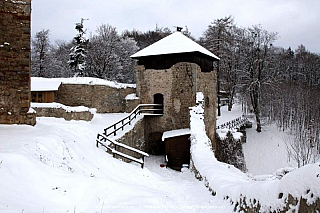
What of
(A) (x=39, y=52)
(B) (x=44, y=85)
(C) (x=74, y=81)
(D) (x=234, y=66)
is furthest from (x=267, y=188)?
(A) (x=39, y=52)

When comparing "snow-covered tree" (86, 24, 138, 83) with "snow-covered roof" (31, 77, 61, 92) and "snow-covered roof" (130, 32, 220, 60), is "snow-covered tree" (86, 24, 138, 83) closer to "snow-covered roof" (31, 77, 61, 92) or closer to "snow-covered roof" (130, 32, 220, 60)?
"snow-covered roof" (31, 77, 61, 92)

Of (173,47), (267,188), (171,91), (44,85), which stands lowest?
(267,188)

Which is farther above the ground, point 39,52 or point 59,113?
point 39,52

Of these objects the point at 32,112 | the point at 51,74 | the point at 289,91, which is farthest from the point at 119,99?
the point at 289,91

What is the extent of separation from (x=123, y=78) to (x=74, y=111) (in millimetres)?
16497

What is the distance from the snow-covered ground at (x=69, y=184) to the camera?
4.01 m

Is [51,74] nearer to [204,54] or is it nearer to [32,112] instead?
[204,54]

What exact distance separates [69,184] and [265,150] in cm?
2189

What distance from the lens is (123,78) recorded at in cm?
3072

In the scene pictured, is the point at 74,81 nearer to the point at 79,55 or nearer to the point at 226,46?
the point at 79,55

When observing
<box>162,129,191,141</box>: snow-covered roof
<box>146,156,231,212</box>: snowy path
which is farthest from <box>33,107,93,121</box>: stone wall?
<box>146,156,231,212</box>: snowy path

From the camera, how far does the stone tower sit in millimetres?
15375

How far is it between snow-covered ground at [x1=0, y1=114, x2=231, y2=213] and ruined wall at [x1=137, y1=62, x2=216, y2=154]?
742 cm

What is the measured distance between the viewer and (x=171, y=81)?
51.5 feet
